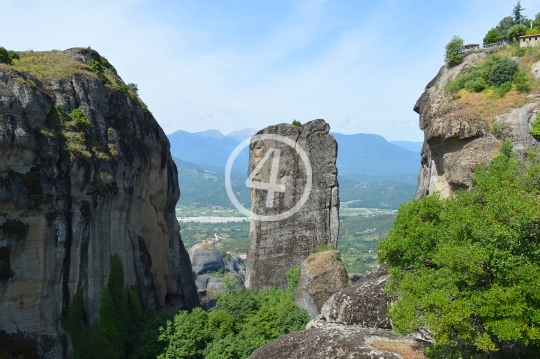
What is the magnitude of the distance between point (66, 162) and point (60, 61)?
8647mm

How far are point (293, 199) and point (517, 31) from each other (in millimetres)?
19061

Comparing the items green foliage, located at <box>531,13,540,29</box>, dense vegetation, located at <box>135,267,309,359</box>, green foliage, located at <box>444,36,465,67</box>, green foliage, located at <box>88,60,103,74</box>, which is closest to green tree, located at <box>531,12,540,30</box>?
green foliage, located at <box>531,13,540,29</box>

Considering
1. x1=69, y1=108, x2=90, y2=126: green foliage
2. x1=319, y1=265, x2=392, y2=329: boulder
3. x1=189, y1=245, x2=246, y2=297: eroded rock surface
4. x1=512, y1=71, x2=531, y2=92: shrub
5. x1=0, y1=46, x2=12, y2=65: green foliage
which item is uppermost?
x1=0, y1=46, x2=12, y2=65: green foliage

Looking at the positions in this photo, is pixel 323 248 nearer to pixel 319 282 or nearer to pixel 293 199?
pixel 293 199

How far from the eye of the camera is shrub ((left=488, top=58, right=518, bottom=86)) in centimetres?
2650

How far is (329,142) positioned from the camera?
1480 inches

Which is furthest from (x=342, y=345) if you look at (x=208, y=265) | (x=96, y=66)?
(x=208, y=265)

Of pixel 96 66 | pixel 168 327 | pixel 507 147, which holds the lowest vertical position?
pixel 168 327

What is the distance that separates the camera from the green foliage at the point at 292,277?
35.8 meters

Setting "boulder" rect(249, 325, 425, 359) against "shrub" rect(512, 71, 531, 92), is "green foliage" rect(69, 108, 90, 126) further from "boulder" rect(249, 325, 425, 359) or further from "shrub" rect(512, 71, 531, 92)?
"shrub" rect(512, 71, 531, 92)

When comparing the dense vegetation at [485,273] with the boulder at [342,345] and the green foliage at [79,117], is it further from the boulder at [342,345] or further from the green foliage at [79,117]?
the green foliage at [79,117]

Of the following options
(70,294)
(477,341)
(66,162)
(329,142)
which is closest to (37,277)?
(70,294)

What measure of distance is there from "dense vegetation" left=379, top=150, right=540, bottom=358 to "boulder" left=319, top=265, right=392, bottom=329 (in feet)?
17.0

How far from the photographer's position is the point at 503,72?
26625mm
